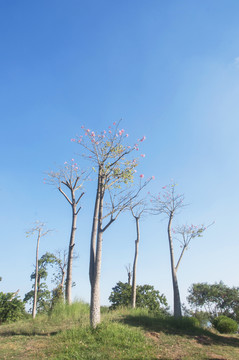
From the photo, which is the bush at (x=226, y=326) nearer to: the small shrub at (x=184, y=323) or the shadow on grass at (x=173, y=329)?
the shadow on grass at (x=173, y=329)

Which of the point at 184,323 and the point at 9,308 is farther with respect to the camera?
the point at 9,308

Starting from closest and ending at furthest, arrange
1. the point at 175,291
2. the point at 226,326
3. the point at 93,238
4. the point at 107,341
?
1. the point at 107,341
2. the point at 93,238
3. the point at 226,326
4. the point at 175,291

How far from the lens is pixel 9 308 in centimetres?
1645

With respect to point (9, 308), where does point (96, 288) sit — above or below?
above

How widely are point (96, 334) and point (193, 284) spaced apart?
1053 inches

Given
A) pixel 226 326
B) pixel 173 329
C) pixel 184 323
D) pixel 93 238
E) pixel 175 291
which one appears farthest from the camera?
pixel 175 291

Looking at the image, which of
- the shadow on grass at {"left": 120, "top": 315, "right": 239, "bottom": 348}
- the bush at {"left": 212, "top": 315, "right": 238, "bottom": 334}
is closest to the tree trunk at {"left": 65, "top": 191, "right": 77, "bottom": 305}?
the shadow on grass at {"left": 120, "top": 315, "right": 239, "bottom": 348}

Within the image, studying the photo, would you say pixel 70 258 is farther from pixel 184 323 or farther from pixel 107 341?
pixel 107 341

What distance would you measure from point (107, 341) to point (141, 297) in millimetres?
15587

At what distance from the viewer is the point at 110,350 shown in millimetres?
7527

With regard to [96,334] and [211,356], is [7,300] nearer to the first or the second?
[96,334]

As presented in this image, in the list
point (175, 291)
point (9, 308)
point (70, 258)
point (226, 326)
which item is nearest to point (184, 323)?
point (226, 326)

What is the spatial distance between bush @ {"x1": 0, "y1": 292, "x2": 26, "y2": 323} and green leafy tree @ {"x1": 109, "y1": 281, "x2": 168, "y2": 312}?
8.41 m

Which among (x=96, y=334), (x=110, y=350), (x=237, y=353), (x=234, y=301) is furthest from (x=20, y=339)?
(x=234, y=301)
